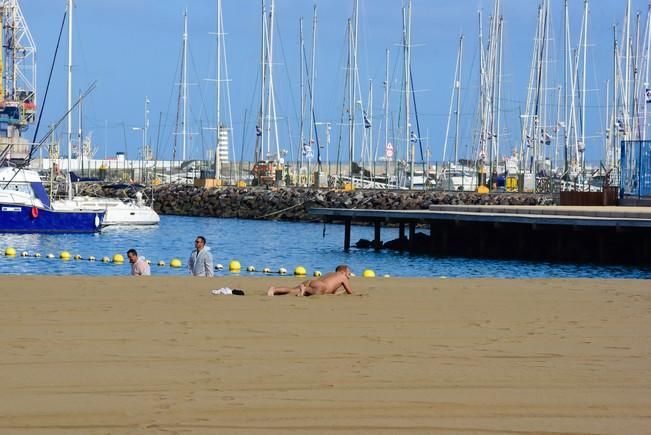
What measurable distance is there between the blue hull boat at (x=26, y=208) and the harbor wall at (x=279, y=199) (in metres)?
21.5

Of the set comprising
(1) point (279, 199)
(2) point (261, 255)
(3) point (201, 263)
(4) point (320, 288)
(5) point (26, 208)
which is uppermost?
(1) point (279, 199)

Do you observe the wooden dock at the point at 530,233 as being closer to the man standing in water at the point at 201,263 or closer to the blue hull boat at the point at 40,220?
the blue hull boat at the point at 40,220

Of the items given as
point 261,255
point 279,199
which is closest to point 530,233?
point 261,255

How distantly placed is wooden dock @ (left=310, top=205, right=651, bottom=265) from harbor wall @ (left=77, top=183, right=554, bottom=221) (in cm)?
1627

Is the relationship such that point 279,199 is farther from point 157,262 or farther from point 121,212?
point 157,262

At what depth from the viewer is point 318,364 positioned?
10898 millimetres

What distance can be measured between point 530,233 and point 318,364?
3075cm

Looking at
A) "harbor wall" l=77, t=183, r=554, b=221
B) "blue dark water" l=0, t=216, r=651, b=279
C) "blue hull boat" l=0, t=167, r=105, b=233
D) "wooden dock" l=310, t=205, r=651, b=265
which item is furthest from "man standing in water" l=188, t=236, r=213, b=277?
"harbor wall" l=77, t=183, r=554, b=221

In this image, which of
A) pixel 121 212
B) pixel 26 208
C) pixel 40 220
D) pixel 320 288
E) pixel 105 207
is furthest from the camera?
pixel 121 212

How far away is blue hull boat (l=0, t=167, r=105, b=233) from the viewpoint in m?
45.6

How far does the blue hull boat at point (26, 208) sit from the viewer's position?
4559cm

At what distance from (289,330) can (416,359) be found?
2110mm

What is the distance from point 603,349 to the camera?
39.8 ft

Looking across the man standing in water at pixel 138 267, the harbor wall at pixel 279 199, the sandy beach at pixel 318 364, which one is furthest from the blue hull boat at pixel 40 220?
the sandy beach at pixel 318 364
